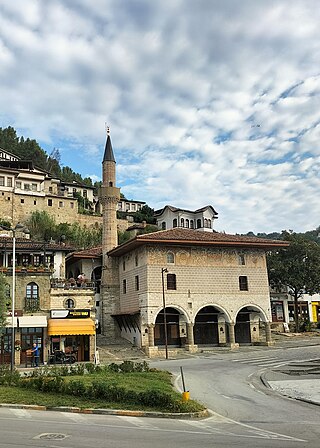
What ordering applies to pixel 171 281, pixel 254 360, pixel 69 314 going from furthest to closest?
pixel 171 281
pixel 69 314
pixel 254 360

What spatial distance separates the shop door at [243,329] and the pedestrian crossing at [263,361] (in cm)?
1060

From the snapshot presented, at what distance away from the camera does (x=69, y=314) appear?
31.1 m

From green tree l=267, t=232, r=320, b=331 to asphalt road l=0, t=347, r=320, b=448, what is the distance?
3276cm

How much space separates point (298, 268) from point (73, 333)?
94.0ft

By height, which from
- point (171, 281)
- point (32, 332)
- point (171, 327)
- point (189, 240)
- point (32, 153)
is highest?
point (32, 153)

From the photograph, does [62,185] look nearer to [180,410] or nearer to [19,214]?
[19,214]

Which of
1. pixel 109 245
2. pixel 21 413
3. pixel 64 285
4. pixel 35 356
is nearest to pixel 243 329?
pixel 109 245

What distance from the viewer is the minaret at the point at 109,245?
1700 inches

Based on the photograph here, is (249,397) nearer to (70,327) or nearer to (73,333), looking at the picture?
(73,333)

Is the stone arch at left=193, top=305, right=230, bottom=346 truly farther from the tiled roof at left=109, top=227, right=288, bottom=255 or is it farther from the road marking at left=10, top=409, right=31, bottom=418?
the road marking at left=10, top=409, right=31, bottom=418

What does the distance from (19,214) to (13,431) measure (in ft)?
205

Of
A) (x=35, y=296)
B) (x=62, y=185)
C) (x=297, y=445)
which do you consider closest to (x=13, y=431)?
(x=297, y=445)

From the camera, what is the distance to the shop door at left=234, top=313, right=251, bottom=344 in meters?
42.3

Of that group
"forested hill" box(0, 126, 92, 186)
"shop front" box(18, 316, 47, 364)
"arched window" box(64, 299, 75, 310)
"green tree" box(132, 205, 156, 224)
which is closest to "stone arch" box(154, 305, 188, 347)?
"arched window" box(64, 299, 75, 310)
